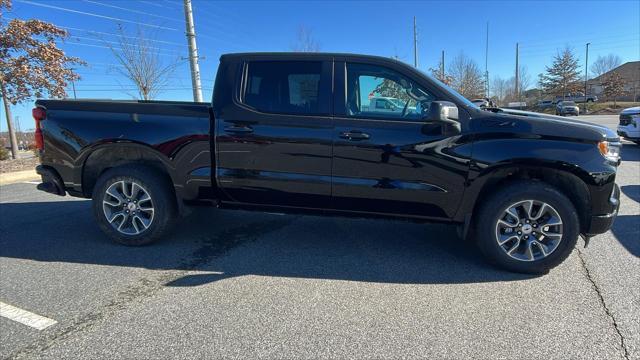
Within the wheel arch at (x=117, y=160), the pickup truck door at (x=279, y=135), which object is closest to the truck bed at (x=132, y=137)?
the wheel arch at (x=117, y=160)

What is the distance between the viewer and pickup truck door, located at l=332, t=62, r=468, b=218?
368 cm

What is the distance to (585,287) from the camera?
340 cm

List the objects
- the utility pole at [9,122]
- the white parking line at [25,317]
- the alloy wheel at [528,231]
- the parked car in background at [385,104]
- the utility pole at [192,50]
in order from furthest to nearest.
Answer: the utility pole at [192,50] → the utility pole at [9,122] → the parked car in background at [385,104] → the alloy wheel at [528,231] → the white parking line at [25,317]

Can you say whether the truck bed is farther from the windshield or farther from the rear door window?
the windshield

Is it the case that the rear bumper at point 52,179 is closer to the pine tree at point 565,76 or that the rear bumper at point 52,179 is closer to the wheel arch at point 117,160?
the wheel arch at point 117,160

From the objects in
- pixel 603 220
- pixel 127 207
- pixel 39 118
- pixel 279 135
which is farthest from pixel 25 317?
pixel 603 220

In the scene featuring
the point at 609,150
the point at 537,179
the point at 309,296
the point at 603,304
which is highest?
the point at 609,150

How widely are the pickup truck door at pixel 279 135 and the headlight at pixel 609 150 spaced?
245cm

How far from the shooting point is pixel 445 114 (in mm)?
3420

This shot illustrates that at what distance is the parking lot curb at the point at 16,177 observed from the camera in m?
9.30

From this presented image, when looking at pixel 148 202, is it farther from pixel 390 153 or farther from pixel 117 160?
pixel 390 153

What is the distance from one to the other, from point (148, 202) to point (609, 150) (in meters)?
4.59

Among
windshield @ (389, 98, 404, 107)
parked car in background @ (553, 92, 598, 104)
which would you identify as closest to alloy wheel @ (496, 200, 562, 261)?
windshield @ (389, 98, 404, 107)

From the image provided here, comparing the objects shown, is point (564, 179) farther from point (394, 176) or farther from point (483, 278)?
point (394, 176)
